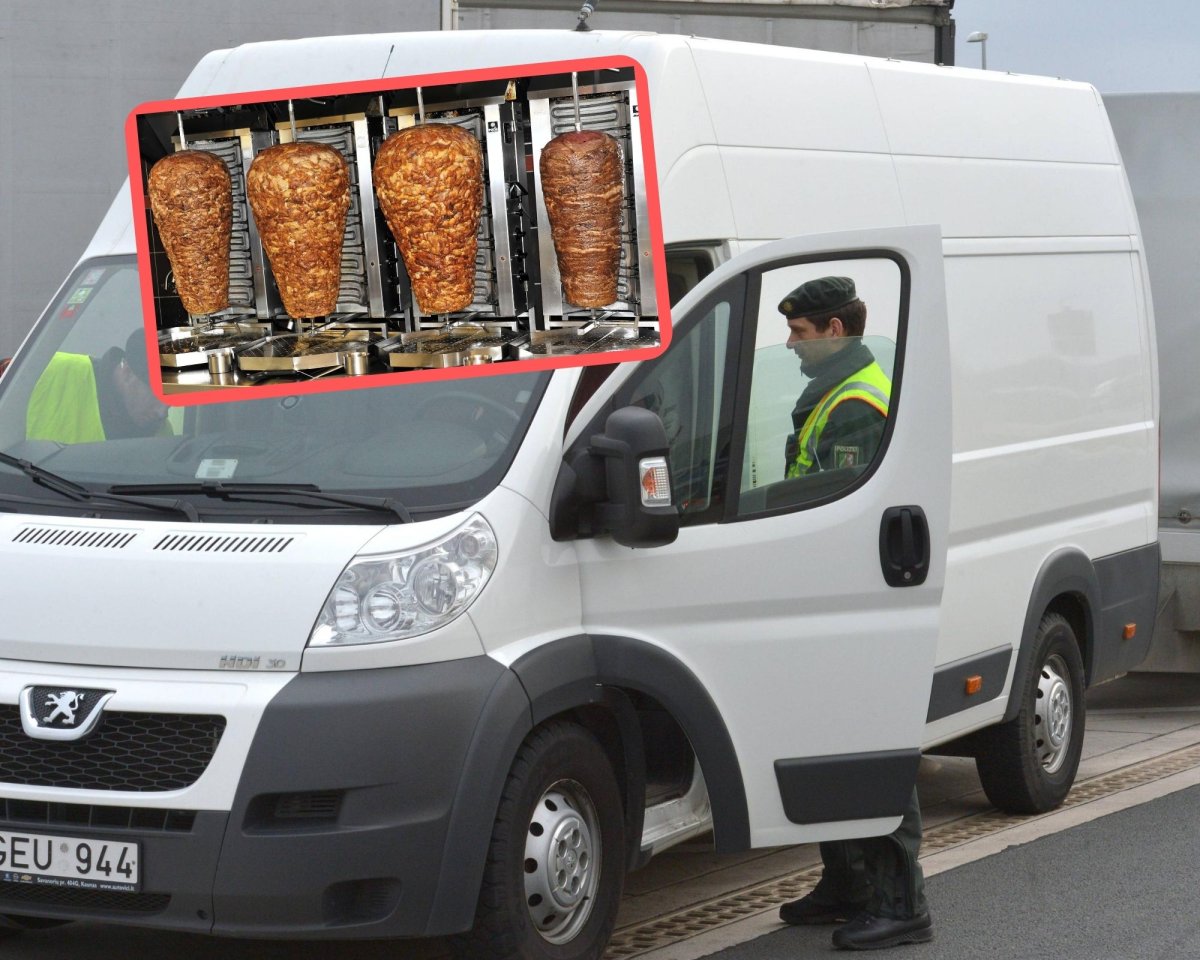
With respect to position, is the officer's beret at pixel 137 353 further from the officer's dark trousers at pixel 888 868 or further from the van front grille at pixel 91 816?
the officer's dark trousers at pixel 888 868

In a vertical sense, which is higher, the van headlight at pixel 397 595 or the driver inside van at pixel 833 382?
the driver inside van at pixel 833 382

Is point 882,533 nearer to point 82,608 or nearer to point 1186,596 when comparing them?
point 82,608

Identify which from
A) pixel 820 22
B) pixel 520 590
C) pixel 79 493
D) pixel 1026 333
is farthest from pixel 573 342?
pixel 820 22

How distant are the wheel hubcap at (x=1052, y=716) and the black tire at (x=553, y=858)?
2.85 meters

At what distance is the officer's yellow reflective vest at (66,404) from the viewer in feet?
17.6

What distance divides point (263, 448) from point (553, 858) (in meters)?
1.27

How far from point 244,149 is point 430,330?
55cm

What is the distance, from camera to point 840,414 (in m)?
5.62

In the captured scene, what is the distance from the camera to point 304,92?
13.8 ft

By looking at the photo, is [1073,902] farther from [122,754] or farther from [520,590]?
[122,754]

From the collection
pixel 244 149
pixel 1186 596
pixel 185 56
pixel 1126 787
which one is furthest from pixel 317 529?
pixel 185 56

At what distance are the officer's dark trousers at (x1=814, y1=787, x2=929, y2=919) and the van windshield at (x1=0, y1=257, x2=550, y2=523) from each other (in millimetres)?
1663

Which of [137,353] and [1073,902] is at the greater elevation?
[137,353]

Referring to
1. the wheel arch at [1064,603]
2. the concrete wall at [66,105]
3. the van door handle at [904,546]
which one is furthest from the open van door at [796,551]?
the concrete wall at [66,105]
